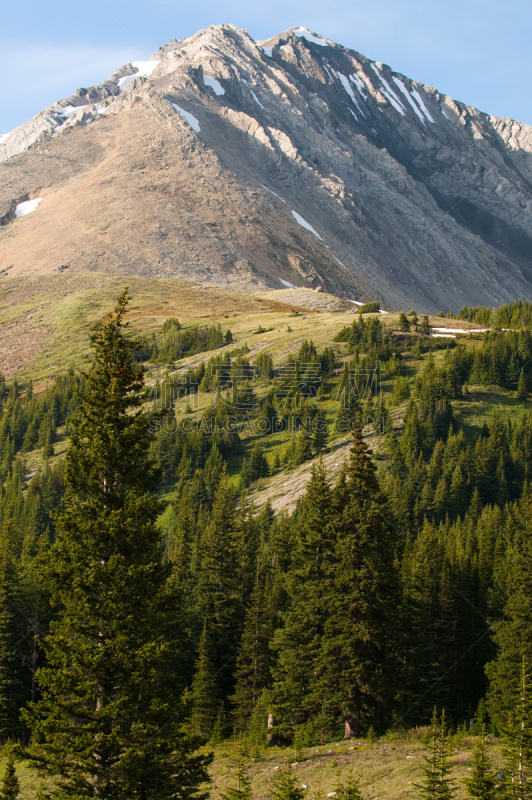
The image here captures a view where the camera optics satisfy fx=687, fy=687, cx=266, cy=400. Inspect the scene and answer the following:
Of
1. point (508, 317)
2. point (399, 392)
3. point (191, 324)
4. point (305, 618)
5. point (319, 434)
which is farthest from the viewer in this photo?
point (191, 324)

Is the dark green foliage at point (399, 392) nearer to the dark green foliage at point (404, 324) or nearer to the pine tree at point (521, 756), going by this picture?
the dark green foliage at point (404, 324)

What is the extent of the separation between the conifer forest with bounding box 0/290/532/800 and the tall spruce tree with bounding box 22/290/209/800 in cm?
6

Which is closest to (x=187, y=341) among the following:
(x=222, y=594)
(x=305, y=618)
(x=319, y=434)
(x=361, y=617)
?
(x=319, y=434)

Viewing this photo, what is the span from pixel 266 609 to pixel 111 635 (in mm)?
28742

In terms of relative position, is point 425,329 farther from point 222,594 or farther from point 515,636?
point 515,636

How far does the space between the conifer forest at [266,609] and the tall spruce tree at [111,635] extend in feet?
0.20

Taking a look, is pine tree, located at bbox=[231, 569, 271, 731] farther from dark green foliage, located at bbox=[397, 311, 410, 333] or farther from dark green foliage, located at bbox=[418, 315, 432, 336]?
dark green foliage, located at bbox=[418, 315, 432, 336]

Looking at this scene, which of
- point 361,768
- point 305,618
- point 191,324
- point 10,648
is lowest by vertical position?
point 361,768

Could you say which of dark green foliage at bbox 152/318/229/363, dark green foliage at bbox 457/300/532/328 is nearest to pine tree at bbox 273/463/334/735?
dark green foliage at bbox 152/318/229/363

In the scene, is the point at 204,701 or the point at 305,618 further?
the point at 204,701

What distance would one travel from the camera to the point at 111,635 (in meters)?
18.3

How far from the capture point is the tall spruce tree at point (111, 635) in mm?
17375

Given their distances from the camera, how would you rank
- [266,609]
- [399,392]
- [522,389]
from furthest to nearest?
1. [522,389]
2. [399,392]
3. [266,609]

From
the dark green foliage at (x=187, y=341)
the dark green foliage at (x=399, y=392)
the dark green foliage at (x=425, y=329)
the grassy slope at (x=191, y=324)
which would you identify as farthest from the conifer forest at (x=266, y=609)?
the dark green foliage at (x=187, y=341)
